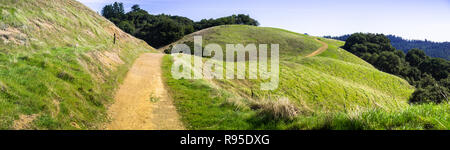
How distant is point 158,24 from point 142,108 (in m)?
93.4

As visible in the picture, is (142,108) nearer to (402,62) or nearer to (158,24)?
(158,24)

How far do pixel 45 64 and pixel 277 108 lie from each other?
11.5 meters

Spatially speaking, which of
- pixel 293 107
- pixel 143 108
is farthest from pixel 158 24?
pixel 293 107

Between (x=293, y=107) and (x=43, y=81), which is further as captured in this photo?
(x=43, y=81)

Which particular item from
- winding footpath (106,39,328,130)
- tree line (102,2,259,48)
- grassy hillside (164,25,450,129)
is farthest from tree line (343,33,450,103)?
winding footpath (106,39,328,130)

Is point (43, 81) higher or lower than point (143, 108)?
higher

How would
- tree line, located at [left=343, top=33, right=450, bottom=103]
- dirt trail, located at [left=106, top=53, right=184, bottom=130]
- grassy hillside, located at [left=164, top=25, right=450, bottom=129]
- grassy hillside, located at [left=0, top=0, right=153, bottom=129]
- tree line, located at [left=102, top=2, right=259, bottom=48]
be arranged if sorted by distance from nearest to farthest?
grassy hillside, located at [left=164, top=25, right=450, bottom=129] < grassy hillside, located at [left=0, top=0, right=153, bottom=129] < dirt trail, located at [left=106, top=53, right=184, bottom=130] < tree line, located at [left=343, top=33, right=450, bottom=103] < tree line, located at [left=102, top=2, right=259, bottom=48]

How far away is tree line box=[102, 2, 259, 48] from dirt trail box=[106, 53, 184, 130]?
78.5 m

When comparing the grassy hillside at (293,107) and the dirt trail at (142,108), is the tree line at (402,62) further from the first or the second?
the dirt trail at (142,108)

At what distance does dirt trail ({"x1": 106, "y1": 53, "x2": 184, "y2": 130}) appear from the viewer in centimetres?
1042

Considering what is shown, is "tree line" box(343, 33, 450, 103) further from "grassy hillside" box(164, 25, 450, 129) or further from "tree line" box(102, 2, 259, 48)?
"tree line" box(102, 2, 259, 48)

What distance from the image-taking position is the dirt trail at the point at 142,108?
34.2 ft

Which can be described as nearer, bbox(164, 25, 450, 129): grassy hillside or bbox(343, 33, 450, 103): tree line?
bbox(164, 25, 450, 129): grassy hillside

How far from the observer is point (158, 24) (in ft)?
329
